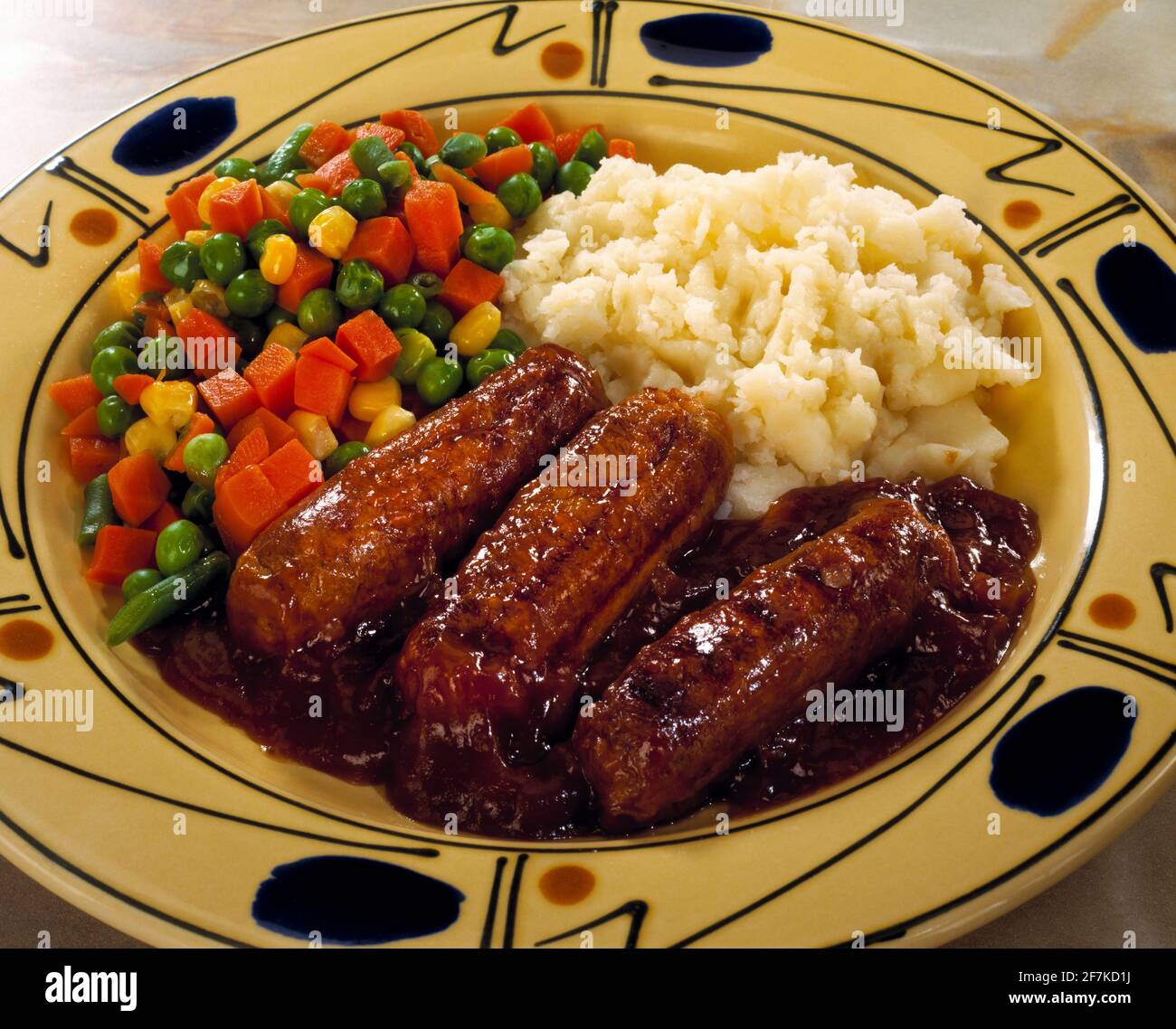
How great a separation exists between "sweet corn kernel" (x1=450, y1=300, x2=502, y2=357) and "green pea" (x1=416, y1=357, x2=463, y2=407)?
0.15m

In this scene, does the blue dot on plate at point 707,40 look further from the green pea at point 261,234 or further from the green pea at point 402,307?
the green pea at point 261,234

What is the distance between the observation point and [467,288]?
207 inches

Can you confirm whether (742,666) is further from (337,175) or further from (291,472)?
(337,175)

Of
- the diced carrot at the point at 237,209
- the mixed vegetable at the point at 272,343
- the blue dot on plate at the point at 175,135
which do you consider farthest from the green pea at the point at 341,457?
the blue dot on plate at the point at 175,135

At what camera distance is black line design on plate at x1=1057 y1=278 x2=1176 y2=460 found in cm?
443

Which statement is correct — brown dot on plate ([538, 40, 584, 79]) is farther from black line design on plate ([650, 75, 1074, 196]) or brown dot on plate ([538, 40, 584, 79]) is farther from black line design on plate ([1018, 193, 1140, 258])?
black line design on plate ([1018, 193, 1140, 258])

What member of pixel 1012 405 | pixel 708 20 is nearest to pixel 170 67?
pixel 708 20

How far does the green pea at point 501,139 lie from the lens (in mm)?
5684

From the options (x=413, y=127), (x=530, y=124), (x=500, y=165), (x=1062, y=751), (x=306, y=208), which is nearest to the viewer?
(x=1062, y=751)

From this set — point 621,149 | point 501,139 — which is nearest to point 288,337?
point 501,139

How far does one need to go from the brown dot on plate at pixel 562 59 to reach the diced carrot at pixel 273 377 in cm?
243

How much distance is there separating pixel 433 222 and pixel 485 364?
2.32 feet
